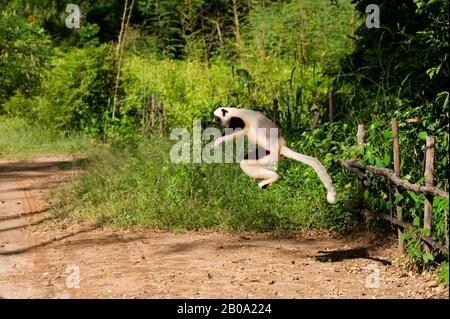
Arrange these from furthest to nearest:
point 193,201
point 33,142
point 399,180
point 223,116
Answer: point 33,142
point 193,201
point 399,180
point 223,116

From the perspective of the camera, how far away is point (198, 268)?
718cm

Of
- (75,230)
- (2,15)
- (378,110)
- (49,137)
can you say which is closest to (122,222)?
(75,230)

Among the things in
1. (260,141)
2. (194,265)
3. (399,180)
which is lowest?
(194,265)

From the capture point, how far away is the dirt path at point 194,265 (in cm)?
652

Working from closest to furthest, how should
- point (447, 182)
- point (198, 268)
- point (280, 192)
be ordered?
1. point (447, 182)
2. point (198, 268)
3. point (280, 192)

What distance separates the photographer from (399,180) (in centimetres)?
696

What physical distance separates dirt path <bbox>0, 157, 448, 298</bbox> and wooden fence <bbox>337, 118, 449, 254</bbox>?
321mm

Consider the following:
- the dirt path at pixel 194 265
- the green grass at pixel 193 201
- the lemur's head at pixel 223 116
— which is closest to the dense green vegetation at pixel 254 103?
the green grass at pixel 193 201

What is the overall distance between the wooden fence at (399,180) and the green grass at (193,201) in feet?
2.19

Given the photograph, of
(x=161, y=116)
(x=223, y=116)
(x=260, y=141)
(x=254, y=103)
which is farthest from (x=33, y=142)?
(x=260, y=141)

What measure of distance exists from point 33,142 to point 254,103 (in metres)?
5.53

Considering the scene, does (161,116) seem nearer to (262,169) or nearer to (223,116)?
(223,116)
